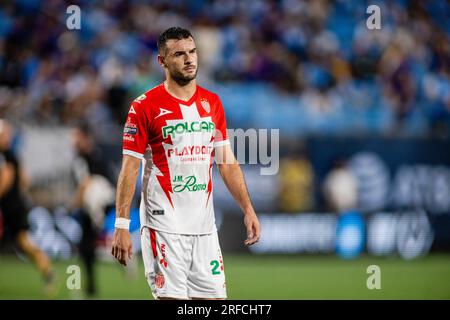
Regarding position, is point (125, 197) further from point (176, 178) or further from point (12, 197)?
point (12, 197)

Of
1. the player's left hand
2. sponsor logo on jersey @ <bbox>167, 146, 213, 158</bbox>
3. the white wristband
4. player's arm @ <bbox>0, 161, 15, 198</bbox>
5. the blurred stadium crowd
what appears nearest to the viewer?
the white wristband

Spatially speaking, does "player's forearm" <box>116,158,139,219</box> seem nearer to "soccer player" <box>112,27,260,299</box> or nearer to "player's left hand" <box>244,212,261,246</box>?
"soccer player" <box>112,27,260,299</box>

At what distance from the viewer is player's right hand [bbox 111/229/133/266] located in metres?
5.43

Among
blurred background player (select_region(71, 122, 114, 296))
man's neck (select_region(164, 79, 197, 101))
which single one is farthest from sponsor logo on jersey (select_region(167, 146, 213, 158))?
blurred background player (select_region(71, 122, 114, 296))

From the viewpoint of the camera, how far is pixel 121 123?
14.1 metres

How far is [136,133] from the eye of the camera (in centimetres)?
570

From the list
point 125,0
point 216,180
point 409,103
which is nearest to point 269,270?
point 216,180

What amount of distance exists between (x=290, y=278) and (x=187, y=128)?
6917 millimetres

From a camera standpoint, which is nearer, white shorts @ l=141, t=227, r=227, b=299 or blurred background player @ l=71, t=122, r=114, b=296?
white shorts @ l=141, t=227, r=227, b=299

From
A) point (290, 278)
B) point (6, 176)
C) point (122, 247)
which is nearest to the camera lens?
point (122, 247)

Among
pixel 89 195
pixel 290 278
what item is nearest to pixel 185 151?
pixel 89 195

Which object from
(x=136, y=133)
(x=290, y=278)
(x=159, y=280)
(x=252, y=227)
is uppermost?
(x=136, y=133)
